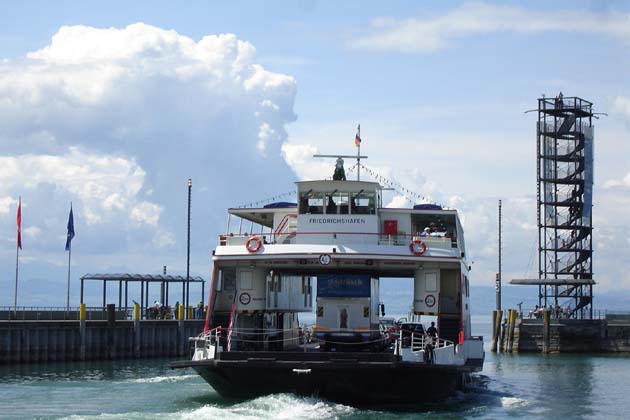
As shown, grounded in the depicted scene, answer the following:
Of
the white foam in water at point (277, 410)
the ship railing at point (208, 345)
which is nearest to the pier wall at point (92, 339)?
the ship railing at point (208, 345)

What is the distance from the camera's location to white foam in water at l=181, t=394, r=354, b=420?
29359mm

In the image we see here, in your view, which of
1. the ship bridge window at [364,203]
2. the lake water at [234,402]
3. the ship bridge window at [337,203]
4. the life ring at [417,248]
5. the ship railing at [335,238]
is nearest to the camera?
the lake water at [234,402]

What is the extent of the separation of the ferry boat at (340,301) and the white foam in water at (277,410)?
0.48 meters

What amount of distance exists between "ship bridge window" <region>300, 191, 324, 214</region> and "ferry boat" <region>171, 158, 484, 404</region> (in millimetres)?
32

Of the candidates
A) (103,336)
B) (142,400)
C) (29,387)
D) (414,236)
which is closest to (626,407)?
(414,236)

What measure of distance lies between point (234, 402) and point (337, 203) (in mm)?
7431

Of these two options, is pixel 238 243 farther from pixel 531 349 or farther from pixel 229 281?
pixel 531 349

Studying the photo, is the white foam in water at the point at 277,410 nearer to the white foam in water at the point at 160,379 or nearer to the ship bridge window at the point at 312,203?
the ship bridge window at the point at 312,203

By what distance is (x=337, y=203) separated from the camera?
3606 cm

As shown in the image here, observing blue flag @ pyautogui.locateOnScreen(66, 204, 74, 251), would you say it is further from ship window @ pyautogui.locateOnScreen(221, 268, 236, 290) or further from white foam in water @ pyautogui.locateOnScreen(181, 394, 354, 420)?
white foam in water @ pyautogui.locateOnScreen(181, 394, 354, 420)

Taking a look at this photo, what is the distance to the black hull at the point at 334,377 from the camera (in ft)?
101

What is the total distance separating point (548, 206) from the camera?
71.4m

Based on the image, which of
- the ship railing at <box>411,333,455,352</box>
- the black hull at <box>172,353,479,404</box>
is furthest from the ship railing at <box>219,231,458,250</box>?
the black hull at <box>172,353,479,404</box>

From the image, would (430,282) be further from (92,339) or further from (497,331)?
(497,331)
